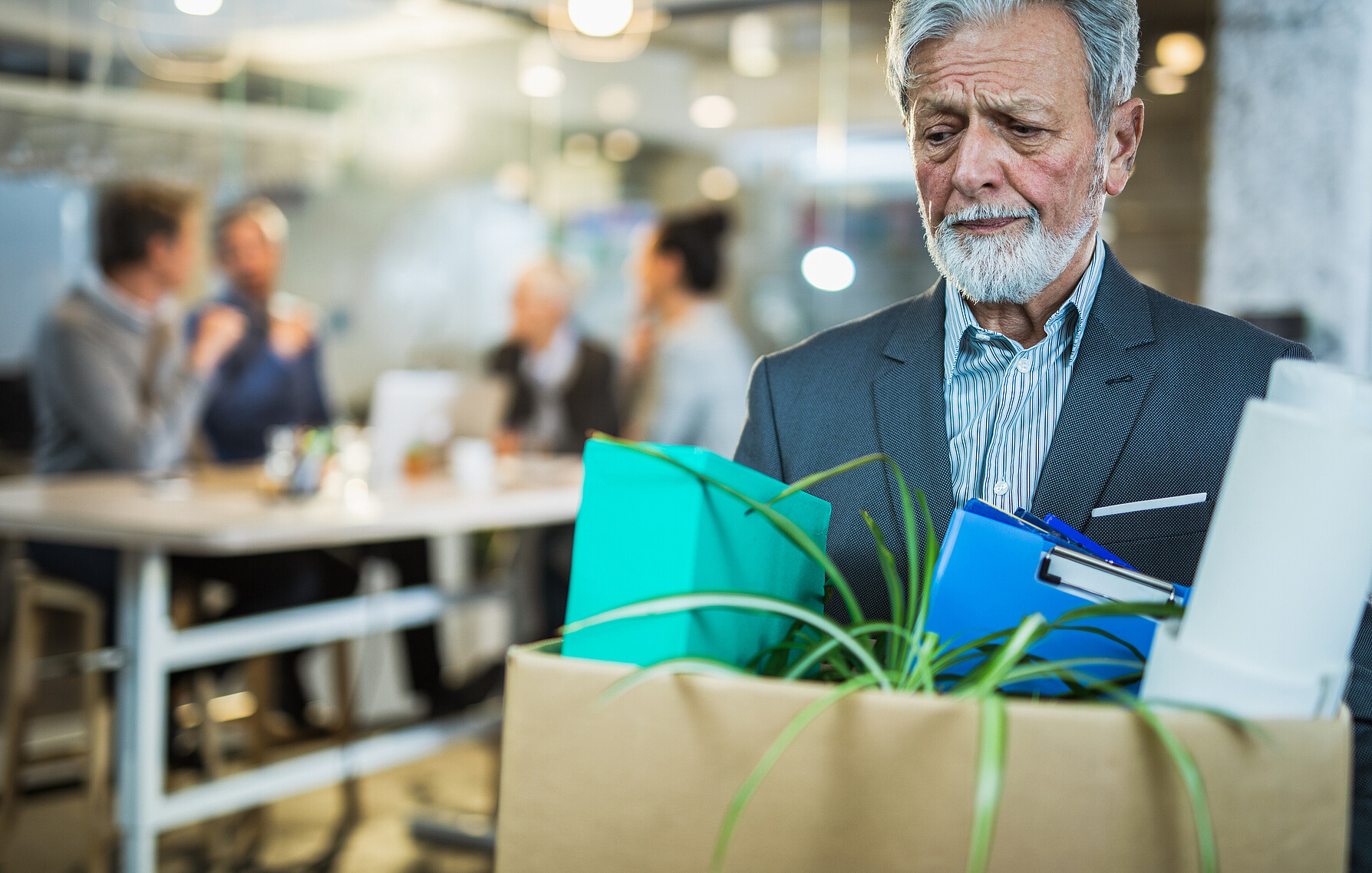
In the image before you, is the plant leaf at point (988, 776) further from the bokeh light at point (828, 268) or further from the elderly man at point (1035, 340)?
the bokeh light at point (828, 268)

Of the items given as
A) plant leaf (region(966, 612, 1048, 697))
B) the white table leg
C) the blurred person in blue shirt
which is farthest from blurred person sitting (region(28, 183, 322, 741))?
plant leaf (region(966, 612, 1048, 697))

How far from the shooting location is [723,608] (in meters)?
0.62

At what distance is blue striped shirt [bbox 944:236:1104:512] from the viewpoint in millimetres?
1140

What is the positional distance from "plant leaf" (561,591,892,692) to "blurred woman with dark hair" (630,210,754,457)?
10.2ft

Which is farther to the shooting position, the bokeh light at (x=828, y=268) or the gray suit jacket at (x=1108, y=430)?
the bokeh light at (x=828, y=268)

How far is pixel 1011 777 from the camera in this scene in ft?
1.72

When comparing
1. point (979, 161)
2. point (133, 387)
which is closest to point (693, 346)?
point (133, 387)

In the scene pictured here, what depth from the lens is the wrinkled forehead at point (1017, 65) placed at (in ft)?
3.43

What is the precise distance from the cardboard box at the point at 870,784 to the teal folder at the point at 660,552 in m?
0.03

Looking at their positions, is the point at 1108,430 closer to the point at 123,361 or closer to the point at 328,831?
the point at 328,831

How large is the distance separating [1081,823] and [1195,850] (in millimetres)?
53

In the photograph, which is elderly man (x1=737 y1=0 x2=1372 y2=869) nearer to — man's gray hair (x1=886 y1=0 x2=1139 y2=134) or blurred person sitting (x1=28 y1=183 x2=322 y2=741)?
man's gray hair (x1=886 y1=0 x2=1139 y2=134)

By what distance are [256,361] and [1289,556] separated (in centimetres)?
463

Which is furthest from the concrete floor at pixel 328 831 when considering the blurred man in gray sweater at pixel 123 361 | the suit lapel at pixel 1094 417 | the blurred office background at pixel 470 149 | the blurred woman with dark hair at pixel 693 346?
the suit lapel at pixel 1094 417
